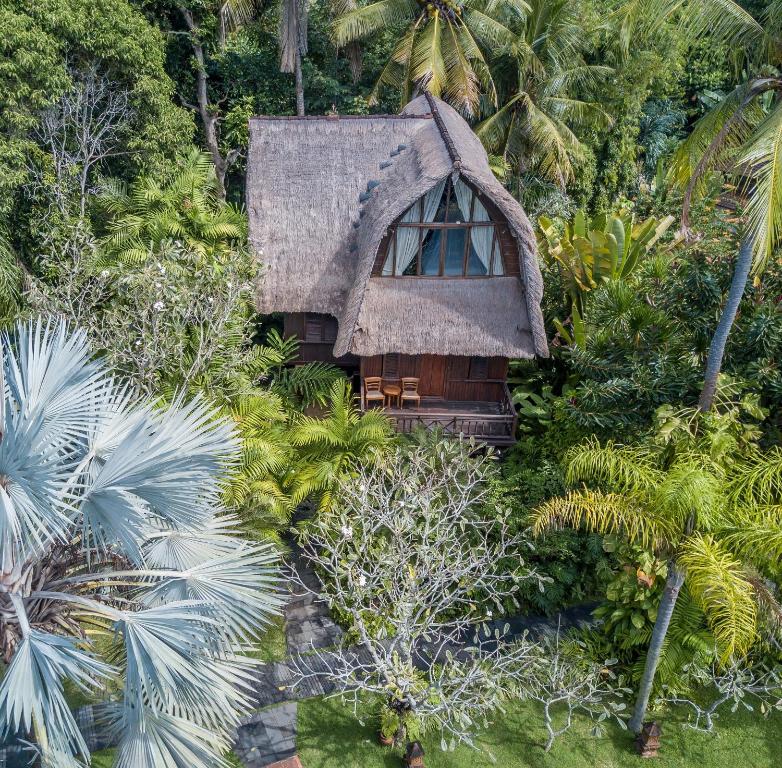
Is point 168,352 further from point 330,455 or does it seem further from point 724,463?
point 724,463

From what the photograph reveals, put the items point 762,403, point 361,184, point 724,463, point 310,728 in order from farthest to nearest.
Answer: point 361,184
point 762,403
point 310,728
point 724,463

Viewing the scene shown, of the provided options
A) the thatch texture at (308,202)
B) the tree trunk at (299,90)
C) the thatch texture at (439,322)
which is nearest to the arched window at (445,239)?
the thatch texture at (439,322)

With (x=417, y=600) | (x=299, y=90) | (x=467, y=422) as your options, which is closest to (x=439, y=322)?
(x=467, y=422)

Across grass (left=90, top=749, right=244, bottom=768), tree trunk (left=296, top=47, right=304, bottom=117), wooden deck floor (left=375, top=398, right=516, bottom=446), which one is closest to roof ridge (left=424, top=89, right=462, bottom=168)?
tree trunk (left=296, top=47, right=304, bottom=117)

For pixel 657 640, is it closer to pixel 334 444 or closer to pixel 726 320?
pixel 726 320

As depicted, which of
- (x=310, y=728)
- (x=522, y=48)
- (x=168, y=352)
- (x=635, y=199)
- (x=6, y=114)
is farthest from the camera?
(x=635, y=199)

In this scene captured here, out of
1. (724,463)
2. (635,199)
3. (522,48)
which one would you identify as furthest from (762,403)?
(635,199)
